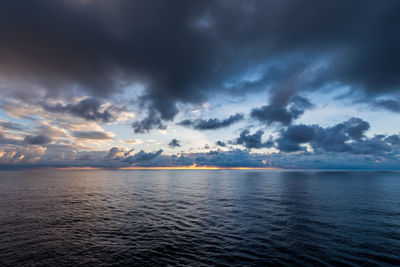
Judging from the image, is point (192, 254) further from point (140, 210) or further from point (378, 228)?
point (378, 228)

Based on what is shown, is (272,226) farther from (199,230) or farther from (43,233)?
(43,233)

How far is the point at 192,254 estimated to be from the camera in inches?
930

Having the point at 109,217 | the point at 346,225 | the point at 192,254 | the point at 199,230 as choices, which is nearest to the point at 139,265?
the point at 192,254

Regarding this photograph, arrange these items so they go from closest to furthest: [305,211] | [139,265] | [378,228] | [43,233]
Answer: [139,265], [43,233], [378,228], [305,211]

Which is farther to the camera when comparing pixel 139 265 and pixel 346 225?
pixel 346 225

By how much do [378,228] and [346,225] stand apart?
462 centimetres

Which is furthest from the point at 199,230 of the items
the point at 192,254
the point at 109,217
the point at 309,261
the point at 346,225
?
the point at 346,225

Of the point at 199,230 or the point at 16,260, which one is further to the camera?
the point at 199,230

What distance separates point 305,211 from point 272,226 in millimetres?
16322

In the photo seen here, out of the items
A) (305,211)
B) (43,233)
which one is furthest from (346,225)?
(43,233)

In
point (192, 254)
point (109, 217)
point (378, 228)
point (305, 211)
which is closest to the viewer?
point (192, 254)

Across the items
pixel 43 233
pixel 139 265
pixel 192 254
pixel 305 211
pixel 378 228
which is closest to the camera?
pixel 139 265

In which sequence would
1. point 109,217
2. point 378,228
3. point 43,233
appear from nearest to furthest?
point 43,233
point 378,228
point 109,217

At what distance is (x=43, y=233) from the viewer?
1214 inches
